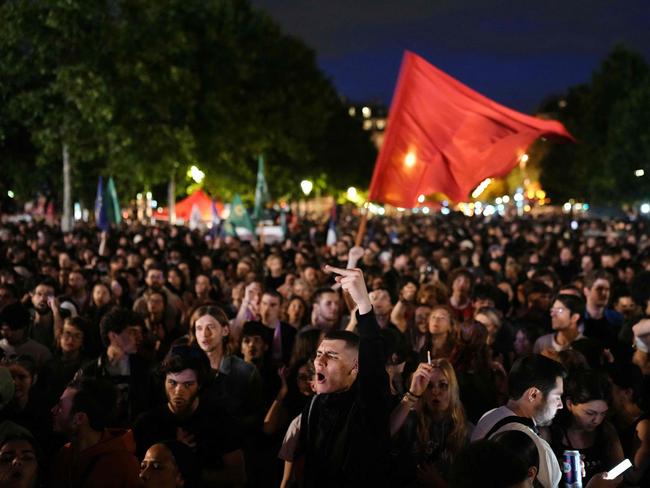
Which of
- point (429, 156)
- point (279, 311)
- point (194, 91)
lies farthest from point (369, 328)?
point (194, 91)

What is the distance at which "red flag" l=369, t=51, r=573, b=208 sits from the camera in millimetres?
7195

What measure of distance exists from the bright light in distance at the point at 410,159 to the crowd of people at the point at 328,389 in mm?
1195

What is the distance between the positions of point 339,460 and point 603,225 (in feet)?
135

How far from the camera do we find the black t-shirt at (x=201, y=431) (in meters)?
4.79

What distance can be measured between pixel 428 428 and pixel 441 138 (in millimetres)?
3029

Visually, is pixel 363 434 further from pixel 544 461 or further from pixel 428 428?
pixel 428 428

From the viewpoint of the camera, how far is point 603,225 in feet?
141

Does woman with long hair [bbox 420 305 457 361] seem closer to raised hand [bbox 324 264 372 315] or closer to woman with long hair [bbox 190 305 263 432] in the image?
woman with long hair [bbox 190 305 263 432]

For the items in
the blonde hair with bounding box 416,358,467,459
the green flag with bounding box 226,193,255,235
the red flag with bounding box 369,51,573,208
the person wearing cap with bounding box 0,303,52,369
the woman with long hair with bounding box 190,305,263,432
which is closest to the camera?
the blonde hair with bounding box 416,358,467,459

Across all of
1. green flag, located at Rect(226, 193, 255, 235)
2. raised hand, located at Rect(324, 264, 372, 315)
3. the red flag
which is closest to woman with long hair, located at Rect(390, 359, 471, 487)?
raised hand, located at Rect(324, 264, 372, 315)

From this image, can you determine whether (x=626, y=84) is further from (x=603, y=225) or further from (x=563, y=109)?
(x=603, y=225)

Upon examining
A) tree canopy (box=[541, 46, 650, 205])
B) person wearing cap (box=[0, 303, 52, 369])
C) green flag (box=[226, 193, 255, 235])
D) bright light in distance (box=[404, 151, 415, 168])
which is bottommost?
person wearing cap (box=[0, 303, 52, 369])

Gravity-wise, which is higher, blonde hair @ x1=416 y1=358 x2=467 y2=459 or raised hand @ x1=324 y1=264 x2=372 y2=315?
raised hand @ x1=324 y1=264 x2=372 y2=315

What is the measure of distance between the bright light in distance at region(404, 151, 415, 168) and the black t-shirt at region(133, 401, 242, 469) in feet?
9.85
